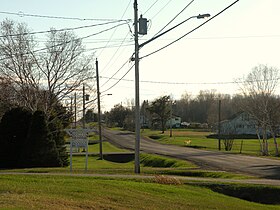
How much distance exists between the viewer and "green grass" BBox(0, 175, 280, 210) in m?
11.6

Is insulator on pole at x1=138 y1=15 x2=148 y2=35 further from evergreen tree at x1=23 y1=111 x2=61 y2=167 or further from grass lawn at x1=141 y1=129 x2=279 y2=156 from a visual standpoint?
grass lawn at x1=141 y1=129 x2=279 y2=156

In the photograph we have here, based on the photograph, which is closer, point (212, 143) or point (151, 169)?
point (151, 169)

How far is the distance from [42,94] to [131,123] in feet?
254

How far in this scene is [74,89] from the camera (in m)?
49.0

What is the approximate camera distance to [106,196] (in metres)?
13.5

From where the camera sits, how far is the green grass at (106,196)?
38.0 feet

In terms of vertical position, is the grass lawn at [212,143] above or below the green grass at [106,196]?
below

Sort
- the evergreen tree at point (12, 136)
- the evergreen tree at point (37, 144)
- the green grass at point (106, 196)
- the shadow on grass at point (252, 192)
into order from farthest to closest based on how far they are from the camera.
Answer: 1. the evergreen tree at point (12, 136)
2. the evergreen tree at point (37, 144)
3. the shadow on grass at point (252, 192)
4. the green grass at point (106, 196)

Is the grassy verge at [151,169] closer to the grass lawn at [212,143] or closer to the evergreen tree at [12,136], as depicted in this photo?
the evergreen tree at [12,136]

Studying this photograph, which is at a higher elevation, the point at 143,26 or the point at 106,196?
the point at 143,26

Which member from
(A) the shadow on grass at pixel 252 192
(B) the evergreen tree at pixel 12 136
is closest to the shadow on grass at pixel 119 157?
(B) the evergreen tree at pixel 12 136

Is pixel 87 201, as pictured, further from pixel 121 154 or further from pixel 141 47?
pixel 121 154

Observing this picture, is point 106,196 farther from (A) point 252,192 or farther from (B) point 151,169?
(B) point 151,169

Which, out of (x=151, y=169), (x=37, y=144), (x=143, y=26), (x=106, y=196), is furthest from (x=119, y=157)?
(x=106, y=196)
